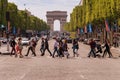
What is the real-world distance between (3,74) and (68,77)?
367 centimetres

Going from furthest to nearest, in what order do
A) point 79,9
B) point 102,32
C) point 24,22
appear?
point 24,22 → point 79,9 → point 102,32

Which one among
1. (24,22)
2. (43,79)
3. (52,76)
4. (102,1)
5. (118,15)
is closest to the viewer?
(43,79)

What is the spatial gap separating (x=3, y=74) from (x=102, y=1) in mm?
61215

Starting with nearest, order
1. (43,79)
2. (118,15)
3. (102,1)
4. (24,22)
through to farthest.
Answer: (43,79) → (118,15) → (102,1) → (24,22)

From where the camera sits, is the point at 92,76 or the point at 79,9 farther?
the point at 79,9

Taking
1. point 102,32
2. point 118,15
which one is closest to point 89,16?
point 102,32

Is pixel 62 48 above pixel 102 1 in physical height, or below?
below

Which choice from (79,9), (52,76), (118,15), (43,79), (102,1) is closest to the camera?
(43,79)

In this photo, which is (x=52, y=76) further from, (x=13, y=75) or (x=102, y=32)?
(x=102, y=32)

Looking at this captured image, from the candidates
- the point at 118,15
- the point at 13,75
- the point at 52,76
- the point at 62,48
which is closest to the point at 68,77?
the point at 52,76

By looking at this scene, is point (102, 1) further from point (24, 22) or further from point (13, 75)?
point (24, 22)

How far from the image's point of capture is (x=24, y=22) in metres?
188

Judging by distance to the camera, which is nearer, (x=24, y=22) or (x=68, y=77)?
(x=68, y=77)

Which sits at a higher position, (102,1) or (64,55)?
(102,1)
